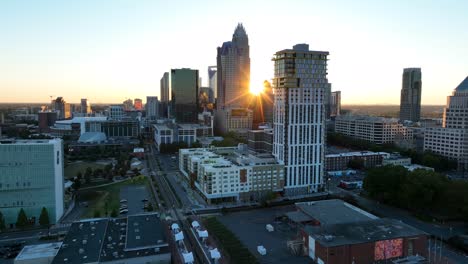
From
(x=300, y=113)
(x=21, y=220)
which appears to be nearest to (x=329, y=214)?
(x=300, y=113)

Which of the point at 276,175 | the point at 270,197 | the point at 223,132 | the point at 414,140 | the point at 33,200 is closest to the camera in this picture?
the point at 33,200

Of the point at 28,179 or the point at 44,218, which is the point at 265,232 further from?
the point at 28,179

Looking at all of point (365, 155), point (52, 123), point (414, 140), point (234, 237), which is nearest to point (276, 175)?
point (234, 237)

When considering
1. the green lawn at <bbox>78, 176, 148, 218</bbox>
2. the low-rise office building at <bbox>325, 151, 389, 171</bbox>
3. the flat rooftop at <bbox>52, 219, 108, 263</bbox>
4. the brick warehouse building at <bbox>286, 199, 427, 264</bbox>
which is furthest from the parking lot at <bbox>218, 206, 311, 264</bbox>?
the low-rise office building at <bbox>325, 151, 389, 171</bbox>

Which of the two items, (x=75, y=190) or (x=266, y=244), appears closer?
(x=266, y=244)

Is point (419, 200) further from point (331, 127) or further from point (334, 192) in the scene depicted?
point (331, 127)

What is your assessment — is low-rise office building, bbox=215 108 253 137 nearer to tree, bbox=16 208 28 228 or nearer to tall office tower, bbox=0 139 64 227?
tall office tower, bbox=0 139 64 227
